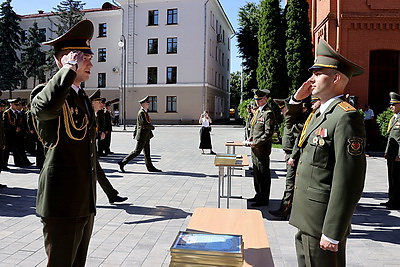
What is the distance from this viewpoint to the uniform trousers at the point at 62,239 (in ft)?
→ 8.63

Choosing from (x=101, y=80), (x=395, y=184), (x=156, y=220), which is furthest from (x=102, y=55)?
(x=395, y=184)

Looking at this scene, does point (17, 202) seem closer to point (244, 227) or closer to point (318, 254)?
point (244, 227)

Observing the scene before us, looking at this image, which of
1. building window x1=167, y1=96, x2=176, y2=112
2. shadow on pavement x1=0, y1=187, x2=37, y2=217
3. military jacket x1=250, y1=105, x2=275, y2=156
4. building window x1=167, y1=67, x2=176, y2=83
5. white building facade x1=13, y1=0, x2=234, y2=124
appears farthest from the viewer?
building window x1=167, y1=96, x2=176, y2=112

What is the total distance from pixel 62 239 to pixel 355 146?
7.17 feet

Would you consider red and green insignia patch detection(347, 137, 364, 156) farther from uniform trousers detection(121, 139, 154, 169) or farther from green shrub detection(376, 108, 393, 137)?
green shrub detection(376, 108, 393, 137)

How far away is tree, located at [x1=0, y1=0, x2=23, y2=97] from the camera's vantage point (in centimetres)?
4347

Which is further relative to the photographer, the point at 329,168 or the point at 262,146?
the point at 262,146

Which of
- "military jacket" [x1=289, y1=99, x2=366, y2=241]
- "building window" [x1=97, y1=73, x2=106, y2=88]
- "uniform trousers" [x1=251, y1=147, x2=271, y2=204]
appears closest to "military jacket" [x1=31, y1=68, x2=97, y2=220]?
"military jacket" [x1=289, y1=99, x2=366, y2=241]

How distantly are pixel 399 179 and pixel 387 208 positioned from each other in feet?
2.07

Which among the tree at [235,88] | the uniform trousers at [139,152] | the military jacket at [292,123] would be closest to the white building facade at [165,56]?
the uniform trousers at [139,152]

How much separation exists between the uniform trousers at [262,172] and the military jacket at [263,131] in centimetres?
4

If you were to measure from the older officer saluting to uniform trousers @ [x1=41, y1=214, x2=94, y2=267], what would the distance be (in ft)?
5.58

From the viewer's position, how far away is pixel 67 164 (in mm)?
2752

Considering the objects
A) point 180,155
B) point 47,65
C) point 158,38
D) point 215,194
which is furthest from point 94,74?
point 215,194
